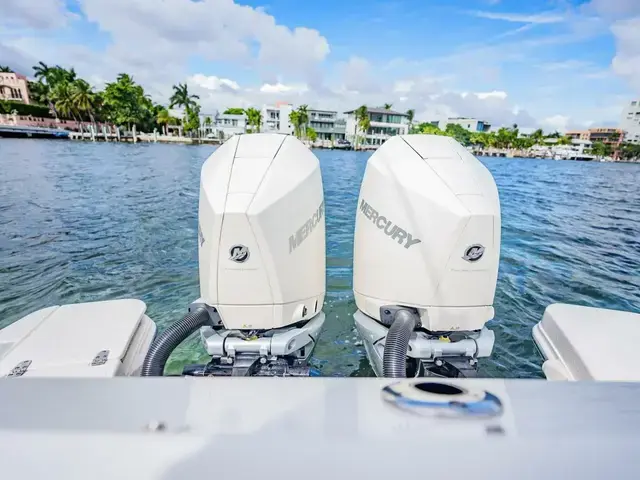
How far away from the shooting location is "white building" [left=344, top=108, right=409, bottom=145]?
189 feet

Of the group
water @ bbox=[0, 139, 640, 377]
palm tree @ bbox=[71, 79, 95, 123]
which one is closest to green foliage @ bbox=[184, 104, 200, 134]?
palm tree @ bbox=[71, 79, 95, 123]

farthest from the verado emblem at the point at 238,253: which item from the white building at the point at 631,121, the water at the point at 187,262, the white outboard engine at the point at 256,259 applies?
the white building at the point at 631,121

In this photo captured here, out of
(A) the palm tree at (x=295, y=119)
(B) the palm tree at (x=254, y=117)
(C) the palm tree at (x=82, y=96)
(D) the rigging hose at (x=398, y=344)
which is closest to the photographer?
(D) the rigging hose at (x=398, y=344)

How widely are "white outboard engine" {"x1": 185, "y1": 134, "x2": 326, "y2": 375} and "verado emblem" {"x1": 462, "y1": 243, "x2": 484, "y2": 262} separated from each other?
67 cm

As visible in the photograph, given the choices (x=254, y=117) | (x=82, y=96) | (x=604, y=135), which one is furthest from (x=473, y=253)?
(x=604, y=135)

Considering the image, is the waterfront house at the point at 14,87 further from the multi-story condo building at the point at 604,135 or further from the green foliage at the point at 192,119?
the multi-story condo building at the point at 604,135

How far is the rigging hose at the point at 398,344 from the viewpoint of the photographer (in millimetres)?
1286

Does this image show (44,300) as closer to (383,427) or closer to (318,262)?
(318,262)

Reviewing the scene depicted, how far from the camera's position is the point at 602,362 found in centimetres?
112

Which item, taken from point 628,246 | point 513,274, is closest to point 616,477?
point 513,274

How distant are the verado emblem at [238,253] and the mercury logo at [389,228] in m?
0.64

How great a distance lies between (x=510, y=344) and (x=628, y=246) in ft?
16.6

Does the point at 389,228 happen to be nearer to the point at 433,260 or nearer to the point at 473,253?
the point at 433,260

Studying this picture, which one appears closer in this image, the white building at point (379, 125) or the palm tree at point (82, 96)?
the palm tree at point (82, 96)
